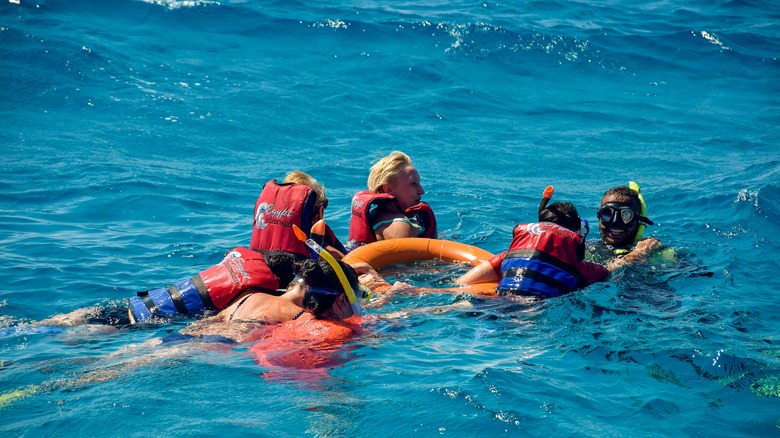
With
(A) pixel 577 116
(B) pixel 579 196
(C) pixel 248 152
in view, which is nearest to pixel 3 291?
(C) pixel 248 152

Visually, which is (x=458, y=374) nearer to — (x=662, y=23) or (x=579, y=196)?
(x=579, y=196)

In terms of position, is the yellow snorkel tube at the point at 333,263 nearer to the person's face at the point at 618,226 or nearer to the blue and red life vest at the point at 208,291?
the blue and red life vest at the point at 208,291

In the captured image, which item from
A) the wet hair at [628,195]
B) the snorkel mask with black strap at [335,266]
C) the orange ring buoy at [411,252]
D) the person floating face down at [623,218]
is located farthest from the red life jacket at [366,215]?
the snorkel mask with black strap at [335,266]

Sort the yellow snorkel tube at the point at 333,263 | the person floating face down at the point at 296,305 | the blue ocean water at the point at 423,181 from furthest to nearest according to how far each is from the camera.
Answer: the person floating face down at the point at 296,305 → the yellow snorkel tube at the point at 333,263 → the blue ocean water at the point at 423,181

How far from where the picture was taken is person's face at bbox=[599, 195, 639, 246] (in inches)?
335

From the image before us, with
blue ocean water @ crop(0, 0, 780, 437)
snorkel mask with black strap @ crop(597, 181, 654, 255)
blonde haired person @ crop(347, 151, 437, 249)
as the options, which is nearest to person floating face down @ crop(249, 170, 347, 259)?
blue ocean water @ crop(0, 0, 780, 437)

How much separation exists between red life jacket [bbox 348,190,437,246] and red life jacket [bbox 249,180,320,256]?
1.56 metres

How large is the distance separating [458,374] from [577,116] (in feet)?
37.2

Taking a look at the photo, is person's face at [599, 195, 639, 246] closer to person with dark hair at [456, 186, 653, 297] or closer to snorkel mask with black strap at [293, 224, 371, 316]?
person with dark hair at [456, 186, 653, 297]

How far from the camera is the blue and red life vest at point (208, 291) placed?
6.88 metres

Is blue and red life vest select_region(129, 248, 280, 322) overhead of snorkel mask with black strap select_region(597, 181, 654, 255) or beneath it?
beneath

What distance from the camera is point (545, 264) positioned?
743 cm

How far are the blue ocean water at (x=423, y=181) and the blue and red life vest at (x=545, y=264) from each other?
0.20 m

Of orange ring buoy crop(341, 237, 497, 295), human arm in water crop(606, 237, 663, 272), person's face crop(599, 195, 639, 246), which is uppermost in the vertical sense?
person's face crop(599, 195, 639, 246)
